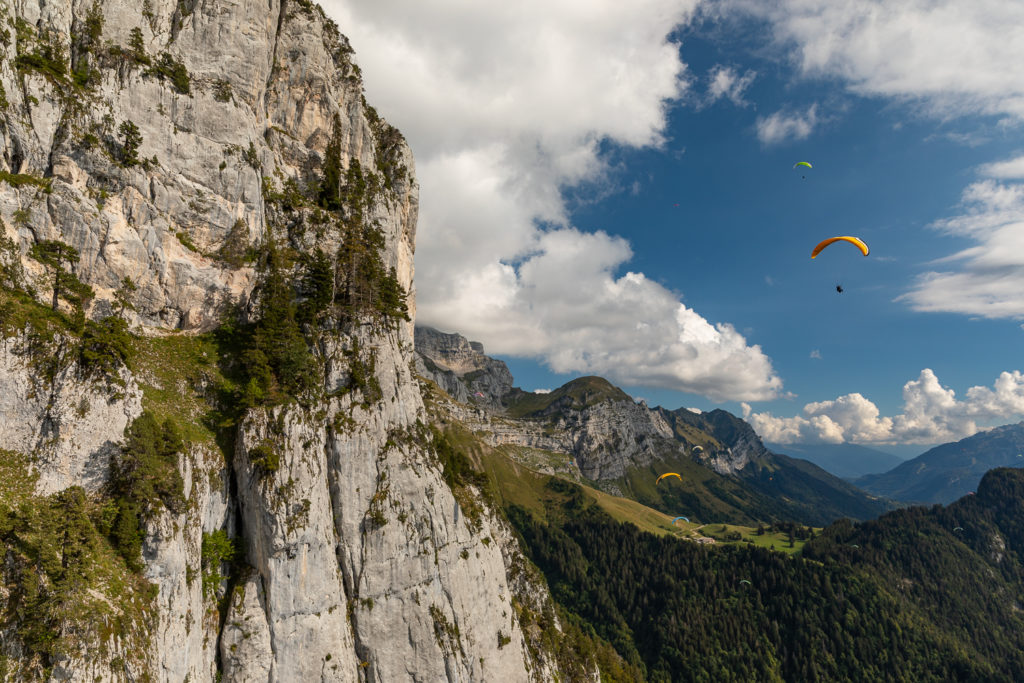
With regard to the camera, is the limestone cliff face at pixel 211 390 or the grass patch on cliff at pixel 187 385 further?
the grass patch on cliff at pixel 187 385

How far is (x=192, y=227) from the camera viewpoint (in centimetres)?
4547

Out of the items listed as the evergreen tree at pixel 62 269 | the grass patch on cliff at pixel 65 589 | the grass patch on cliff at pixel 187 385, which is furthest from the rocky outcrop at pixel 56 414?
the evergreen tree at pixel 62 269

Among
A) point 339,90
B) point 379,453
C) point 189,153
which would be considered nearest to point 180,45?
point 189,153

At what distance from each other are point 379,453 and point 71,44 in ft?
160

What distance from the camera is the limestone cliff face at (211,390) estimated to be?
3059 centimetres

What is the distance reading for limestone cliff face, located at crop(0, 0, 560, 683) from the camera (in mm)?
30594

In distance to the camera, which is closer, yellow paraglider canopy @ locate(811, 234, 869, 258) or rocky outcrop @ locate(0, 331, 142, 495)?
rocky outcrop @ locate(0, 331, 142, 495)

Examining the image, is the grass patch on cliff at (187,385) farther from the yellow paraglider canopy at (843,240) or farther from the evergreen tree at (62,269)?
the yellow paraglider canopy at (843,240)

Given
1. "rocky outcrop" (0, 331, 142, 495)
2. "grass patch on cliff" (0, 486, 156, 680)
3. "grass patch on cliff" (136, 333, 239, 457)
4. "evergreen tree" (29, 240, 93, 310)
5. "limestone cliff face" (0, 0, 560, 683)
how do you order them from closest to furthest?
"grass patch on cliff" (0, 486, 156, 680) → "rocky outcrop" (0, 331, 142, 495) → "limestone cliff face" (0, 0, 560, 683) → "evergreen tree" (29, 240, 93, 310) → "grass patch on cliff" (136, 333, 239, 457)

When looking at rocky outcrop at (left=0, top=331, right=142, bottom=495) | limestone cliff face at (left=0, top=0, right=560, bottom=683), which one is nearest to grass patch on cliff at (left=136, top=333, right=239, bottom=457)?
limestone cliff face at (left=0, top=0, right=560, bottom=683)

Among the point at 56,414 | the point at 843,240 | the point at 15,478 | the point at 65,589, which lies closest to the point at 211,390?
the point at 56,414

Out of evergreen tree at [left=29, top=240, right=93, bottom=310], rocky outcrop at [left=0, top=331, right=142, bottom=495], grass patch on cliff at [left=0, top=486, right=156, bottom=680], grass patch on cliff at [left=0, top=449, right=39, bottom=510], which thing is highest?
evergreen tree at [left=29, top=240, right=93, bottom=310]

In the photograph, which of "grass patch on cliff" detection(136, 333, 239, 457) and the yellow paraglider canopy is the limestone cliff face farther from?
the yellow paraglider canopy

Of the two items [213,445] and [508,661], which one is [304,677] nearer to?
[213,445]
